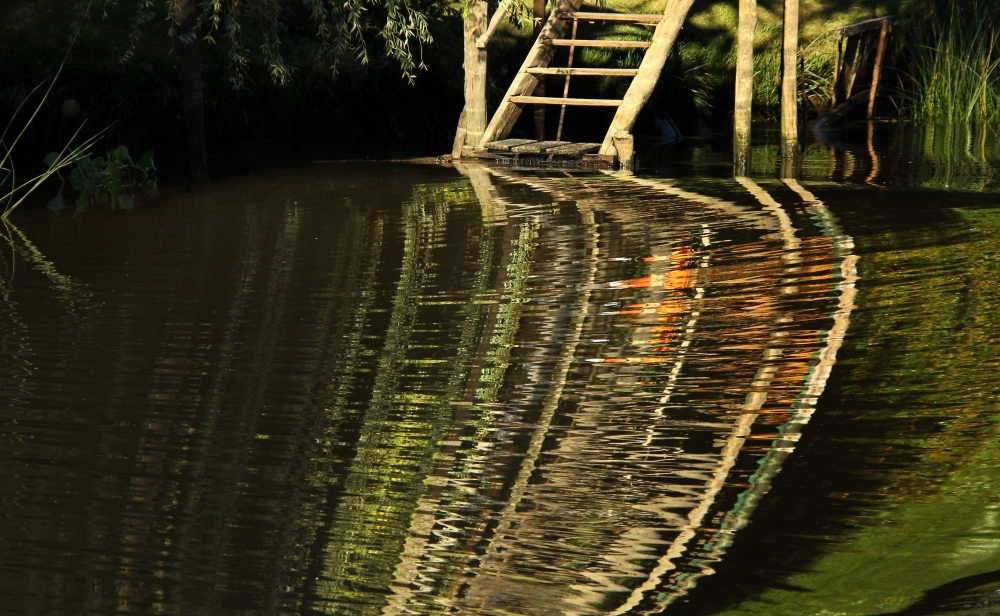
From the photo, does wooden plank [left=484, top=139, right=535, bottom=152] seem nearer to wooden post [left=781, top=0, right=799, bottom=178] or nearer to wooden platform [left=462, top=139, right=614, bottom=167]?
wooden platform [left=462, top=139, right=614, bottom=167]

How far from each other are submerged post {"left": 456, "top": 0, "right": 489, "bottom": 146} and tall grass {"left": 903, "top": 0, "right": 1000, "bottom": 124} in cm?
601

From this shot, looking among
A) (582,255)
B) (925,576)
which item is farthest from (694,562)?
(582,255)

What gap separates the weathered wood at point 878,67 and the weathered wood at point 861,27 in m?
0.06

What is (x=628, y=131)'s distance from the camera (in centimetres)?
1204

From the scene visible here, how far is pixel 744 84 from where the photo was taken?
1188 cm

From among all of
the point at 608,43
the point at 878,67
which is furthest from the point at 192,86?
the point at 878,67

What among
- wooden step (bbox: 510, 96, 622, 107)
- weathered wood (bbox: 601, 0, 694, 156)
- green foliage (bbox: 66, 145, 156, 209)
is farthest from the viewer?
weathered wood (bbox: 601, 0, 694, 156)

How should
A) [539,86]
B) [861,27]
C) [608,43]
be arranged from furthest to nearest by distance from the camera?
[861,27] < [539,86] < [608,43]

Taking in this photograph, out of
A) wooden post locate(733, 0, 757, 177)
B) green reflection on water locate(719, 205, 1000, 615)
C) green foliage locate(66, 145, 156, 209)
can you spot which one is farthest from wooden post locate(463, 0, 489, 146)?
green reflection on water locate(719, 205, 1000, 615)

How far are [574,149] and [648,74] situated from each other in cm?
A: 106

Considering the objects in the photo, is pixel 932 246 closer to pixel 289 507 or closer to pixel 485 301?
pixel 485 301

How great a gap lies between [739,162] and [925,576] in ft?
29.5

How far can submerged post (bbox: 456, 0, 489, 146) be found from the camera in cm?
1234

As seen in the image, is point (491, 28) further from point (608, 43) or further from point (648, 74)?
point (648, 74)
